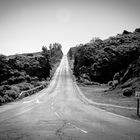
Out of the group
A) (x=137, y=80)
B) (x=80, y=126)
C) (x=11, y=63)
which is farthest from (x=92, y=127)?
(x=11, y=63)

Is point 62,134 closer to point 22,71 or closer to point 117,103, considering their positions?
point 117,103

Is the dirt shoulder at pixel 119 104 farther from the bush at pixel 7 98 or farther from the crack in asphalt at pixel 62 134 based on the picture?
the bush at pixel 7 98

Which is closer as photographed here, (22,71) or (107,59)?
(22,71)

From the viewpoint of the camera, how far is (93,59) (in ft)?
233

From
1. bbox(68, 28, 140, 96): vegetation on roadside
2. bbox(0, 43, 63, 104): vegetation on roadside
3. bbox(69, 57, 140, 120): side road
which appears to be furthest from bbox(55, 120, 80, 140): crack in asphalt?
bbox(68, 28, 140, 96): vegetation on roadside

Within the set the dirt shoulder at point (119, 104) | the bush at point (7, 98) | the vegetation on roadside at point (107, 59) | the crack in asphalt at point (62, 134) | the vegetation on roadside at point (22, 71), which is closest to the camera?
the crack in asphalt at point (62, 134)

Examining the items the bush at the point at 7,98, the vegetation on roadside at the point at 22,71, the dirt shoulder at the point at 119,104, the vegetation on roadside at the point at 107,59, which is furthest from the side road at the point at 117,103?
the vegetation on roadside at the point at 107,59

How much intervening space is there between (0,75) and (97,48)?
1838 inches

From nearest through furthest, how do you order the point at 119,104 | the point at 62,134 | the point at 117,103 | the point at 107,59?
the point at 62,134 < the point at 119,104 < the point at 117,103 < the point at 107,59

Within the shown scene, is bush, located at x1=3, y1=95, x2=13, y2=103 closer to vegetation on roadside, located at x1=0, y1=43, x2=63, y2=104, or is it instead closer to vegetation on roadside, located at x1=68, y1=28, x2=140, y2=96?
vegetation on roadside, located at x1=0, y1=43, x2=63, y2=104

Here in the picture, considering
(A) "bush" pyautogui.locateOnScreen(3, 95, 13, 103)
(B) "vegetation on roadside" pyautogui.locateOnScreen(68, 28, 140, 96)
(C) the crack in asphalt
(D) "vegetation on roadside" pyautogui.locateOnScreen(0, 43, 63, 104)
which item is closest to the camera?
(C) the crack in asphalt

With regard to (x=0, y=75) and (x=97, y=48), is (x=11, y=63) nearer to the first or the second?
(x=0, y=75)

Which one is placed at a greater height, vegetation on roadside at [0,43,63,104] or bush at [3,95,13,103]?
vegetation on roadside at [0,43,63,104]

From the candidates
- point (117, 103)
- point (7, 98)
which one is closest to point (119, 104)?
point (117, 103)
